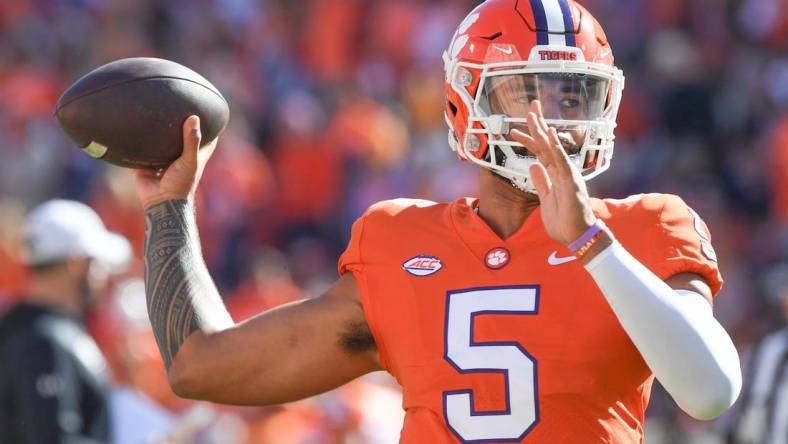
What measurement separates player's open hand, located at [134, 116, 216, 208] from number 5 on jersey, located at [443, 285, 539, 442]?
0.65 m

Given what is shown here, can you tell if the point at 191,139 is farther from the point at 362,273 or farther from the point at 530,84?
the point at 530,84

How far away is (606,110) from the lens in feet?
8.97

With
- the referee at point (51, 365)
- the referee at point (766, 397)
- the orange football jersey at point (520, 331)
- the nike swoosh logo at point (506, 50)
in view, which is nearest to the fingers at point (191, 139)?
the orange football jersey at point (520, 331)

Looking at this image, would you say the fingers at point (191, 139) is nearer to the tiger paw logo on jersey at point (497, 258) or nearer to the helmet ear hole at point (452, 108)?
the helmet ear hole at point (452, 108)

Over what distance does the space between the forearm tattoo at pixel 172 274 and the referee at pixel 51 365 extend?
1539 millimetres

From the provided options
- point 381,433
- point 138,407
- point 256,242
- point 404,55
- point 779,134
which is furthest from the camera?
point 404,55

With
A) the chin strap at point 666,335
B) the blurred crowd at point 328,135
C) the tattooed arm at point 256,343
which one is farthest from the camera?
the blurred crowd at point 328,135

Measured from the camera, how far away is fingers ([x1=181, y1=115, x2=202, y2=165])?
2850mm

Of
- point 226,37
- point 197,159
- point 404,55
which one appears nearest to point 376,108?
point 404,55

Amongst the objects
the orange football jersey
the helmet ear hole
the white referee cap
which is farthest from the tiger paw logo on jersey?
the white referee cap

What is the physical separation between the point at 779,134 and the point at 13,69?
5.59 m

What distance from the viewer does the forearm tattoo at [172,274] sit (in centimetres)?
279

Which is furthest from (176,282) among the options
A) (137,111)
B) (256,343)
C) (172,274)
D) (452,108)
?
(452,108)

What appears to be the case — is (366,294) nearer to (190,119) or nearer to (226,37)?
(190,119)
